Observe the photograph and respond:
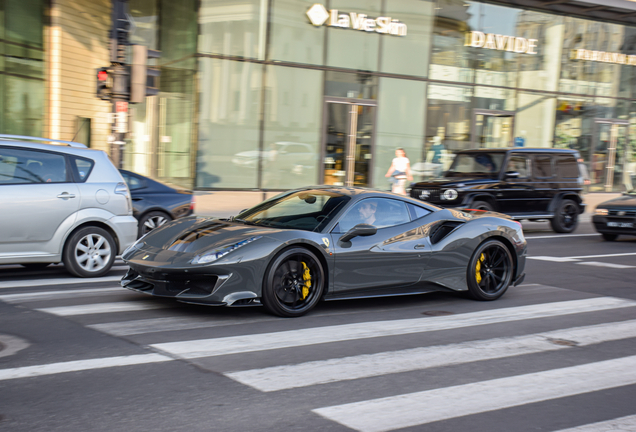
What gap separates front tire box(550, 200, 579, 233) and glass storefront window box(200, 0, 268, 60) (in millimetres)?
9302

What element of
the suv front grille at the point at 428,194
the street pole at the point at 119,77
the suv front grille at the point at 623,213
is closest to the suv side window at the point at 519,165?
the suv front grille at the point at 428,194

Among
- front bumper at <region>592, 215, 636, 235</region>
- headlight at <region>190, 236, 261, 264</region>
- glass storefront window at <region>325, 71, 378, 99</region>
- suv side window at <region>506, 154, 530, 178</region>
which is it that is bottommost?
front bumper at <region>592, 215, 636, 235</region>

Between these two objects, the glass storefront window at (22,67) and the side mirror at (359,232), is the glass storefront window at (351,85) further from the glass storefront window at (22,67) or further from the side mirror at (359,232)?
the side mirror at (359,232)

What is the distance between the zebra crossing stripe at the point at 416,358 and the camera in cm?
445

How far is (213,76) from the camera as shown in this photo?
61.5 ft

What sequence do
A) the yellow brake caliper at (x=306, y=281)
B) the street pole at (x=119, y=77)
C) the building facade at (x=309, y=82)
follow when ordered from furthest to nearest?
the building facade at (x=309, y=82) → the street pole at (x=119, y=77) → the yellow brake caliper at (x=306, y=281)

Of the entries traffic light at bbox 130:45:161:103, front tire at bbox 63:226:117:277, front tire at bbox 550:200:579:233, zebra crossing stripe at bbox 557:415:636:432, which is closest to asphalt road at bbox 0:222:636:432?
zebra crossing stripe at bbox 557:415:636:432

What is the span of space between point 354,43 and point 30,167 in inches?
575

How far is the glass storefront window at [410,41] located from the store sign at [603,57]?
691cm

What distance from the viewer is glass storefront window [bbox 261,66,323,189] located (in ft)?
64.1

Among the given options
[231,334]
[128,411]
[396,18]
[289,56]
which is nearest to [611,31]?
[396,18]

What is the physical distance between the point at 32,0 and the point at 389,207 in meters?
15.6

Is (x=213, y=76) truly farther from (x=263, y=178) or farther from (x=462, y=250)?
(x=462, y=250)

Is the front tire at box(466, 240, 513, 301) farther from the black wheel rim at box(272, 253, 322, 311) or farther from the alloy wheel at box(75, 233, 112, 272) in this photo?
the alloy wheel at box(75, 233, 112, 272)
